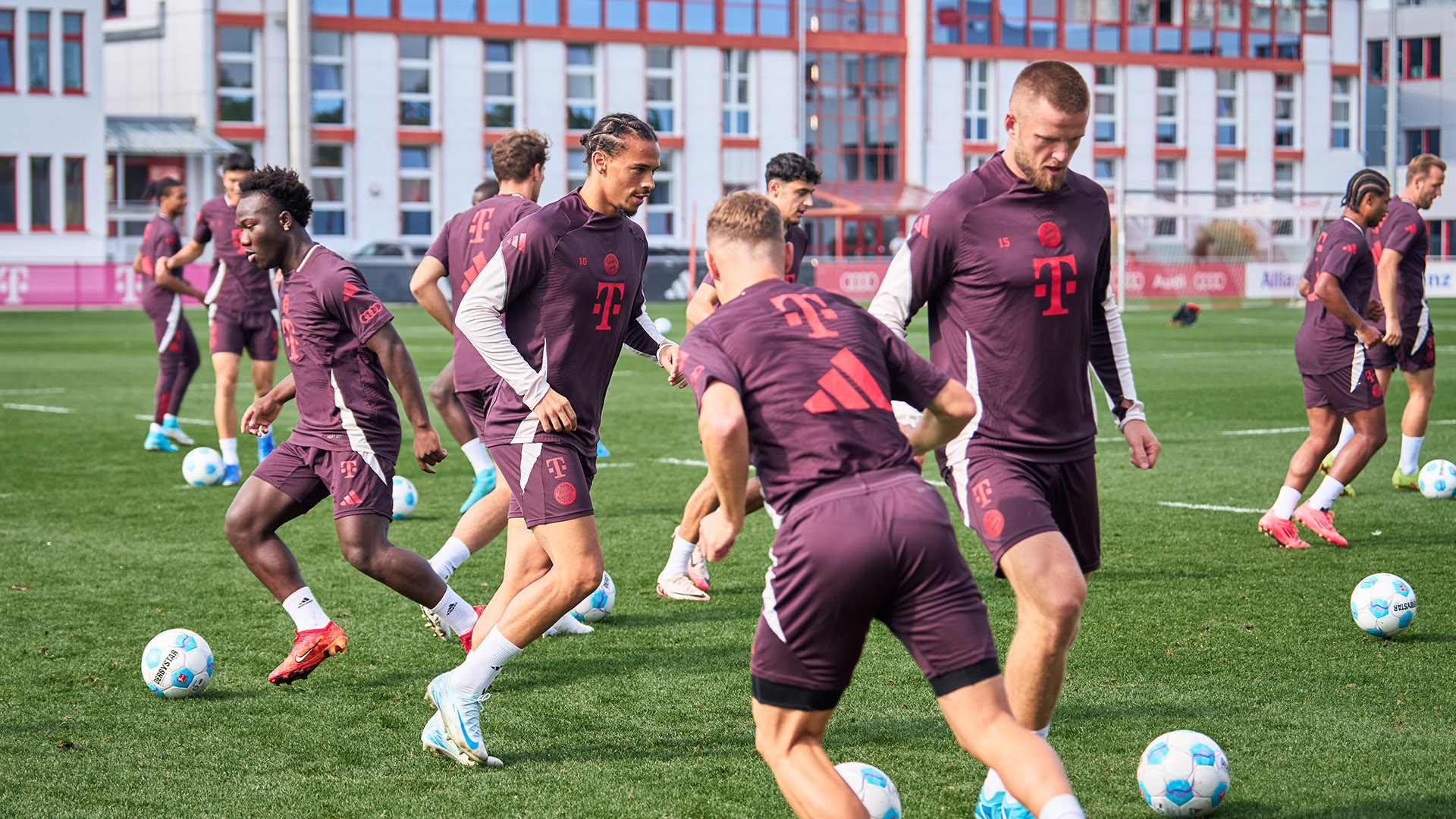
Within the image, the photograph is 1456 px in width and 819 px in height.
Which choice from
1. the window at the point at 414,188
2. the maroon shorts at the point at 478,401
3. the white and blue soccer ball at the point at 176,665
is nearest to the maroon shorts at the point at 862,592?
the maroon shorts at the point at 478,401

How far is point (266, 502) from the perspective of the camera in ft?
18.9

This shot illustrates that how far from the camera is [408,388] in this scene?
5.52 m

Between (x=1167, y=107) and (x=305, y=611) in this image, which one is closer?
(x=305, y=611)

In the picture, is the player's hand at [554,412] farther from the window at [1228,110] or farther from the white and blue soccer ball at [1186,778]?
the window at [1228,110]

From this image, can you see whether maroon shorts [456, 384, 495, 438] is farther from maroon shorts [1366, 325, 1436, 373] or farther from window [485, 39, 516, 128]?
window [485, 39, 516, 128]

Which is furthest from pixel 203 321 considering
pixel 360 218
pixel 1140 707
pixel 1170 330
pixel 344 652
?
pixel 1140 707

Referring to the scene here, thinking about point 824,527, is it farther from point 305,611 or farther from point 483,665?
point 305,611

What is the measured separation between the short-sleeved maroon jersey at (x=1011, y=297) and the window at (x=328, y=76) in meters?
49.7

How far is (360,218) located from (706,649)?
4763 centimetres

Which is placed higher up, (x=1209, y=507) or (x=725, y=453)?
(x=725, y=453)

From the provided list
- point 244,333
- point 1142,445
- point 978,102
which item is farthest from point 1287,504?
point 978,102

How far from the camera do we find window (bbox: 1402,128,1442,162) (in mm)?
65500

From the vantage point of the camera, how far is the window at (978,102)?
194ft

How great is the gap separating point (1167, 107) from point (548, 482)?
201 feet
